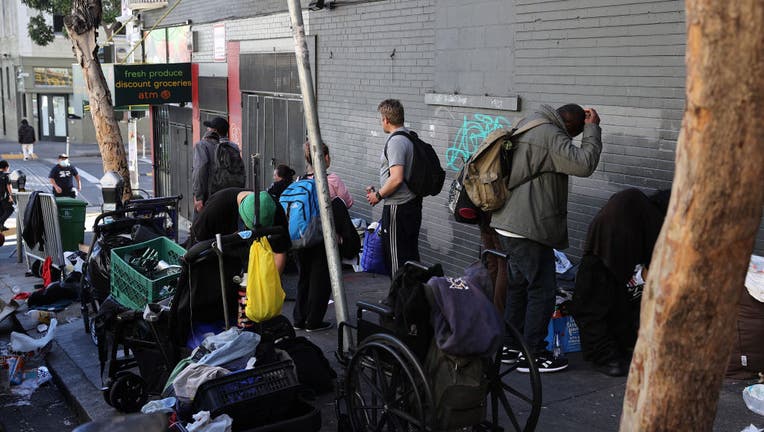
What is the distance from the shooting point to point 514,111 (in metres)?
8.54

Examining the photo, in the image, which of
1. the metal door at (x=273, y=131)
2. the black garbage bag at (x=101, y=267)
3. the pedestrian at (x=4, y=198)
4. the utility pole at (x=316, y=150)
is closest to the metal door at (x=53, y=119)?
the pedestrian at (x=4, y=198)

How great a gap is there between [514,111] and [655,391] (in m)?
5.64

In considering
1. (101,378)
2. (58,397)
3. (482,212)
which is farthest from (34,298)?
(482,212)

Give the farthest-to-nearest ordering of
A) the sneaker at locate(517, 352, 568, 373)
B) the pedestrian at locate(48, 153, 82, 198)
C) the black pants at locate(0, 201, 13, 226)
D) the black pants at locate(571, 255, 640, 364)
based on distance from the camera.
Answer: the pedestrian at locate(48, 153, 82, 198)
the black pants at locate(0, 201, 13, 226)
the sneaker at locate(517, 352, 568, 373)
the black pants at locate(571, 255, 640, 364)

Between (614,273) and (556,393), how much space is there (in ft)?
3.10

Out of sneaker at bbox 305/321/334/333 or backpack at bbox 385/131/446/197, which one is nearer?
backpack at bbox 385/131/446/197

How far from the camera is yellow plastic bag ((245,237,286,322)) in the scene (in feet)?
18.1

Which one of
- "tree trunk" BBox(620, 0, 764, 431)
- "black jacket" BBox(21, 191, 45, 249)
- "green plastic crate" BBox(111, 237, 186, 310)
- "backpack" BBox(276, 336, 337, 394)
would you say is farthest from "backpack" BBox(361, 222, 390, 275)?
"tree trunk" BBox(620, 0, 764, 431)

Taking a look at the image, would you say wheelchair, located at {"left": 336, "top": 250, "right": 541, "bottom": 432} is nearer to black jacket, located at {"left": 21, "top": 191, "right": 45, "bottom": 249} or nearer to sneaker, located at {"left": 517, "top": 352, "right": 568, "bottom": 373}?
sneaker, located at {"left": 517, "top": 352, "right": 568, "bottom": 373}

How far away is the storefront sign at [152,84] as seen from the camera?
1590 centimetres

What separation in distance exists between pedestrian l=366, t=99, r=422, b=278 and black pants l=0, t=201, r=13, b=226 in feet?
35.8

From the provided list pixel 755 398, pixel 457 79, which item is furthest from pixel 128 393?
pixel 457 79

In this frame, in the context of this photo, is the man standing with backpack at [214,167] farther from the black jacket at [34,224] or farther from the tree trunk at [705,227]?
the tree trunk at [705,227]

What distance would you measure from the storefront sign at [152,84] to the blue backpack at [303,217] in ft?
31.9
